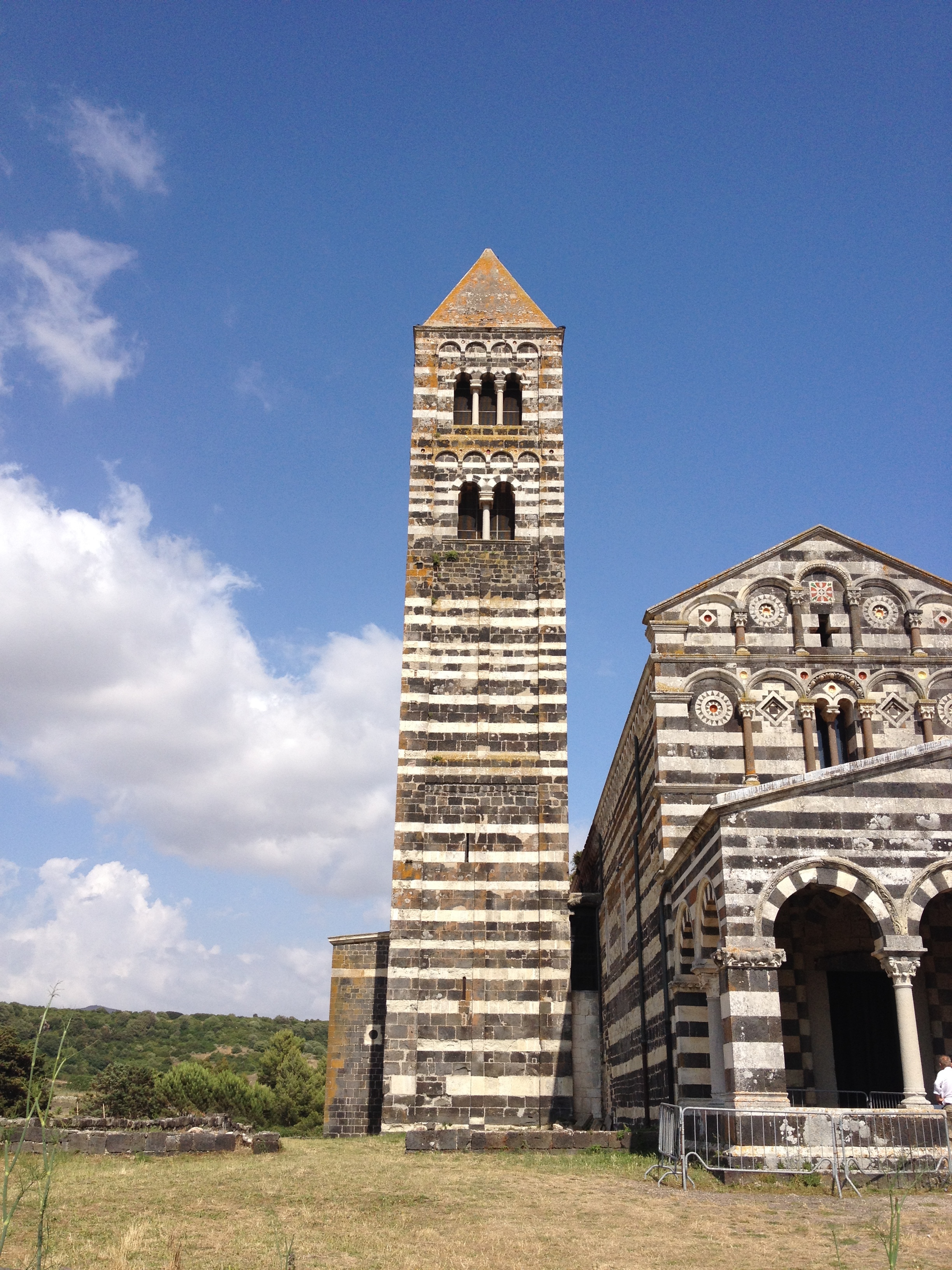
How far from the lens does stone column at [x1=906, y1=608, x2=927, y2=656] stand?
2105cm

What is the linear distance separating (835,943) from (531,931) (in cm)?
896

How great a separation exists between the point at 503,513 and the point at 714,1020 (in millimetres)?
17475

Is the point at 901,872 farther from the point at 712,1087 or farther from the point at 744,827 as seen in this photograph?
the point at 712,1087

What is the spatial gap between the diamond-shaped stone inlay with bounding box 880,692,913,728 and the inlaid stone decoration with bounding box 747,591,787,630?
8.29ft

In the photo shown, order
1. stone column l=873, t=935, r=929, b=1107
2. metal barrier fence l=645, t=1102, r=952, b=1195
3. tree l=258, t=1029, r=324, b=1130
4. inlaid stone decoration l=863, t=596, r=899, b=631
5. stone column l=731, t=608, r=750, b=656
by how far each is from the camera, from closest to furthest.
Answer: metal barrier fence l=645, t=1102, r=952, b=1195, stone column l=873, t=935, r=929, b=1107, stone column l=731, t=608, r=750, b=656, inlaid stone decoration l=863, t=596, r=899, b=631, tree l=258, t=1029, r=324, b=1130

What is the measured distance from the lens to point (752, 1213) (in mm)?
10742

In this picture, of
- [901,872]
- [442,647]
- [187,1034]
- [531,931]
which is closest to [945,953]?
[901,872]

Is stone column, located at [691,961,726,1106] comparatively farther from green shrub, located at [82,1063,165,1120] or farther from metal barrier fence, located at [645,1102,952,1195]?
green shrub, located at [82,1063,165,1120]

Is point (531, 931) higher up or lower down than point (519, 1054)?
higher up

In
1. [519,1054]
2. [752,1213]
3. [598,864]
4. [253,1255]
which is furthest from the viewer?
[598,864]

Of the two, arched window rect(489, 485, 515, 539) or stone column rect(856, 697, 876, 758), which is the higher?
arched window rect(489, 485, 515, 539)

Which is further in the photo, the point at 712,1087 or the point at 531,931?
the point at 531,931

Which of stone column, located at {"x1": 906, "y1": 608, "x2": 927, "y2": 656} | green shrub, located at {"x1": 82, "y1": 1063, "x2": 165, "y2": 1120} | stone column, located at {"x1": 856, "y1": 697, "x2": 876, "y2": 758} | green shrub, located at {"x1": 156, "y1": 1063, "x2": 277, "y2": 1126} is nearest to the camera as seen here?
stone column, located at {"x1": 856, "y1": 697, "x2": 876, "y2": 758}

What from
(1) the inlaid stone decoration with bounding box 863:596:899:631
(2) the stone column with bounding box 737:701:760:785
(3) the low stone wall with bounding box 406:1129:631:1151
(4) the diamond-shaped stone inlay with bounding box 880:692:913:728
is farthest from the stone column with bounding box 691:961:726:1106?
(1) the inlaid stone decoration with bounding box 863:596:899:631
